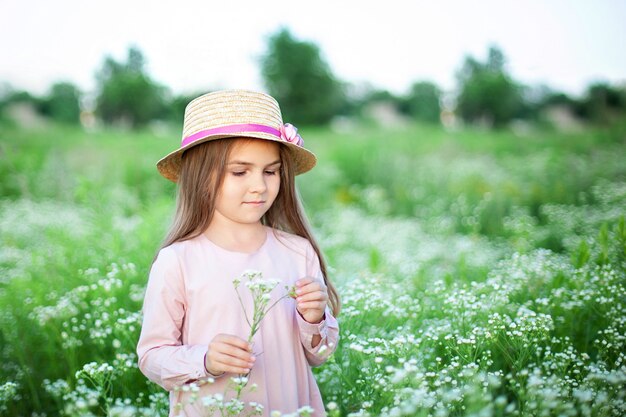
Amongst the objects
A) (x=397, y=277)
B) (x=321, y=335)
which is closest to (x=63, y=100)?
(x=397, y=277)

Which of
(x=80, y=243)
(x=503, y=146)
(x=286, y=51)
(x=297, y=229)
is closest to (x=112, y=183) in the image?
(x=80, y=243)

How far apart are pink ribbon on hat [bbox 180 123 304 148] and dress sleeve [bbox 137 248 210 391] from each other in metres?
0.48

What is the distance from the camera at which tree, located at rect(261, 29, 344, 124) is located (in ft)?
91.6

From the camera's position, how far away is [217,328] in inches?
79.2

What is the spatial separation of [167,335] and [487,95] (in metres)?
15.4

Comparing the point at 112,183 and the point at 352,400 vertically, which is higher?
the point at 112,183

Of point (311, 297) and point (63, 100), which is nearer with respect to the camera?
point (311, 297)

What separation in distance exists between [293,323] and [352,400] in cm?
50

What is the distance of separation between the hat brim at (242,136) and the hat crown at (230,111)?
66mm

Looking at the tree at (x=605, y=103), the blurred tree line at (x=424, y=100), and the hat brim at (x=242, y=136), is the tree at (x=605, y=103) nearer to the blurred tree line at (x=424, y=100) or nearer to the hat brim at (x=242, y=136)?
the blurred tree line at (x=424, y=100)

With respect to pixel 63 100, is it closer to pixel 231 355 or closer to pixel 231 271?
pixel 231 271

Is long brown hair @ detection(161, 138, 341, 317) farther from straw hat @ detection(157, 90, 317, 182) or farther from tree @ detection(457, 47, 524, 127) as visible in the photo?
tree @ detection(457, 47, 524, 127)

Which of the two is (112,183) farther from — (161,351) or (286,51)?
(286,51)

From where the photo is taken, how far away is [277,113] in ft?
7.43
